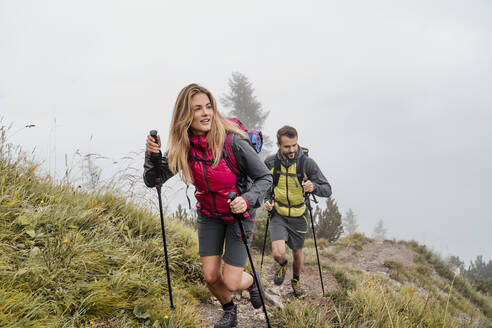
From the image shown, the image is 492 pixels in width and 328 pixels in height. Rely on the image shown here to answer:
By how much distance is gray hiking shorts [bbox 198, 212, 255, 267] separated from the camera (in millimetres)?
3111

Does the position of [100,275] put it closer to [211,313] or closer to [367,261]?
[211,313]

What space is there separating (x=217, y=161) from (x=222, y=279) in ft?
4.48

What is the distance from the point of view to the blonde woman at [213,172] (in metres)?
Answer: 2.91

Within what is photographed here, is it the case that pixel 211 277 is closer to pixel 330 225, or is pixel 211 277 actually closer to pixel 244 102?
pixel 330 225

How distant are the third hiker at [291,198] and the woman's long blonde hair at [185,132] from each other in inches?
82.5

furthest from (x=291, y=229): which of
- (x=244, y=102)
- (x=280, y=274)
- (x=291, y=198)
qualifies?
(x=244, y=102)

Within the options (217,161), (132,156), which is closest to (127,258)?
(217,161)

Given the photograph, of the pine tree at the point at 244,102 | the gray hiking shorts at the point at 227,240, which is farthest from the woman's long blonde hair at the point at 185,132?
the pine tree at the point at 244,102

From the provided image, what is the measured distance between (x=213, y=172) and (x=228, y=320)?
174 centimetres

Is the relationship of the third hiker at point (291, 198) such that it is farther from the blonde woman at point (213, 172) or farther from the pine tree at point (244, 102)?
the pine tree at point (244, 102)

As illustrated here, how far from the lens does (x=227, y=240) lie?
316 centimetres

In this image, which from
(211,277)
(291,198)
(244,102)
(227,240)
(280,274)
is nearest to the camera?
(211,277)

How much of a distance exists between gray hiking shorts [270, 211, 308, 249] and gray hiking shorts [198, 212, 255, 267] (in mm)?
1985

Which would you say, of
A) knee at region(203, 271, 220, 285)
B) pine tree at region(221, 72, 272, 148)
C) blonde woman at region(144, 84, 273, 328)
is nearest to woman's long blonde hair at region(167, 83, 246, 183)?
blonde woman at region(144, 84, 273, 328)
